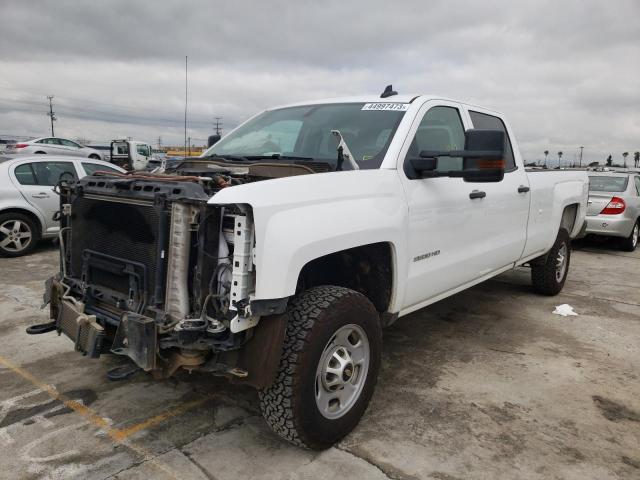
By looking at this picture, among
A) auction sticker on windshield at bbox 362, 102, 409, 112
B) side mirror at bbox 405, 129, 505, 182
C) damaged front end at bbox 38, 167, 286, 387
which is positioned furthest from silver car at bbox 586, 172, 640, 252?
damaged front end at bbox 38, 167, 286, 387

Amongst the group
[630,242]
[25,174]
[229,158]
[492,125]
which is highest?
[492,125]

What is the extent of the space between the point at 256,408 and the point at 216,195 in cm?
158

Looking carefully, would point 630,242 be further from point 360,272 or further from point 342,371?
point 342,371

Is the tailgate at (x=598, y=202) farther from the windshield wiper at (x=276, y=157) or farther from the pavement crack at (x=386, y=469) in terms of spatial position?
the pavement crack at (x=386, y=469)

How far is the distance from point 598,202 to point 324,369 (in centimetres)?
935

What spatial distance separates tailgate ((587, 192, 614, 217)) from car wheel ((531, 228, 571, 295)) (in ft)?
14.7

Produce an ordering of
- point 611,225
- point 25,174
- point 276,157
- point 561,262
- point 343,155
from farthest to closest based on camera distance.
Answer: point 611,225
point 25,174
point 561,262
point 276,157
point 343,155

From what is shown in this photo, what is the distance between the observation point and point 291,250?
248 centimetres

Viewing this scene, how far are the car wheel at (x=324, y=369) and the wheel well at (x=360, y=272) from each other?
332 millimetres

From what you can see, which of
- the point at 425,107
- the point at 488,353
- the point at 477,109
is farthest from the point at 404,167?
the point at 488,353

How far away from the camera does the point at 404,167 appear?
3400 millimetres

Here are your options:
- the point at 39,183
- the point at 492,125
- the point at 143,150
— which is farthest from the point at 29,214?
the point at 143,150

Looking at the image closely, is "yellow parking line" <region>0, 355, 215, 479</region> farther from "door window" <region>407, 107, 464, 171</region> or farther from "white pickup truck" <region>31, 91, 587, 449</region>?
"door window" <region>407, 107, 464, 171</region>

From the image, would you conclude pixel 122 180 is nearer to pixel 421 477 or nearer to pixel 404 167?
pixel 404 167
